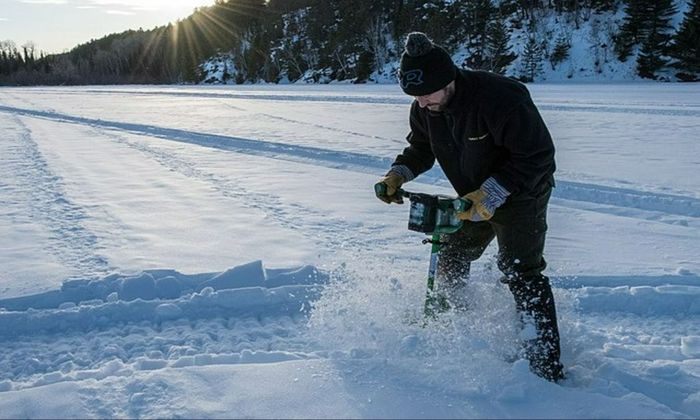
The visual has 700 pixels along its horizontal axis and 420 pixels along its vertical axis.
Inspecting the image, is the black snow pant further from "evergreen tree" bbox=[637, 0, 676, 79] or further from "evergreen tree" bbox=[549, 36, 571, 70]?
"evergreen tree" bbox=[549, 36, 571, 70]

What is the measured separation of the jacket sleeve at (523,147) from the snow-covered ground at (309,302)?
858mm

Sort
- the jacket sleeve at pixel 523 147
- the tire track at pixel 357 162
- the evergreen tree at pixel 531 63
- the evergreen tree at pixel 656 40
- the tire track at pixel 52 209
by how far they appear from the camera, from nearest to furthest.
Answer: the jacket sleeve at pixel 523 147
the tire track at pixel 52 209
the tire track at pixel 357 162
the evergreen tree at pixel 656 40
the evergreen tree at pixel 531 63

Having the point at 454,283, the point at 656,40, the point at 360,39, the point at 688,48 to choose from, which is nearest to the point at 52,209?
the point at 454,283

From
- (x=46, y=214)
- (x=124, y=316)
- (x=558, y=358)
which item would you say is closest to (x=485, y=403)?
(x=558, y=358)

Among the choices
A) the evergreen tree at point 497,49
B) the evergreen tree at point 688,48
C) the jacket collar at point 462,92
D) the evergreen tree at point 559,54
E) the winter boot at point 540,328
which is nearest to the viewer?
the jacket collar at point 462,92

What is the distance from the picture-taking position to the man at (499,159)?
226 cm

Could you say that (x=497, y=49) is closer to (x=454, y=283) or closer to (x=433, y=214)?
(x=454, y=283)

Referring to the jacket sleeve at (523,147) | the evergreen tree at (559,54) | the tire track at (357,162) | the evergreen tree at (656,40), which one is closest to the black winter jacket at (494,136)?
the jacket sleeve at (523,147)

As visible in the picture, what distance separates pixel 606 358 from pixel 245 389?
1805 millimetres

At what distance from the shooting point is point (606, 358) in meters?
2.79

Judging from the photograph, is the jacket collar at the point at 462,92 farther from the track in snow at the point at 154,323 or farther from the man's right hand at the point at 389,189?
the track in snow at the point at 154,323

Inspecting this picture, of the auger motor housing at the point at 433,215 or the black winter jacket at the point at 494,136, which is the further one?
the auger motor housing at the point at 433,215

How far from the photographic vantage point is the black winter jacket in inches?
87.9

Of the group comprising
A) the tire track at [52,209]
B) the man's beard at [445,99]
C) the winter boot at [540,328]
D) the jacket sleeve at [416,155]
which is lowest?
the tire track at [52,209]
